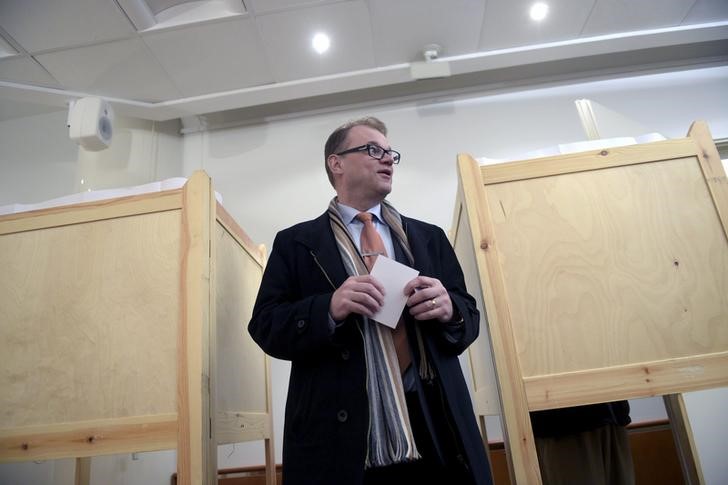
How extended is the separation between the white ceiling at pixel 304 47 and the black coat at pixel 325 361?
177cm

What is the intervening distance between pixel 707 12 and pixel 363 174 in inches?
107

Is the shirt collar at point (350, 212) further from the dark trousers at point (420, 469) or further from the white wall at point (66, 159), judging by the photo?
the white wall at point (66, 159)

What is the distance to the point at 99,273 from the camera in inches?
51.8

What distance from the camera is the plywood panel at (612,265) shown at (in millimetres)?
1234

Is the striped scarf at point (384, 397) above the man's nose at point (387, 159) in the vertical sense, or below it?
below

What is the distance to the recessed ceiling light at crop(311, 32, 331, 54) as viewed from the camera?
2633 mm

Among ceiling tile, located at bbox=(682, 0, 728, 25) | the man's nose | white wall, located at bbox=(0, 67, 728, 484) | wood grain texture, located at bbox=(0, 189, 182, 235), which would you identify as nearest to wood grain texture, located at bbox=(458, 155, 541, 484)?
the man's nose

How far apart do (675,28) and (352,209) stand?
2.68 metres

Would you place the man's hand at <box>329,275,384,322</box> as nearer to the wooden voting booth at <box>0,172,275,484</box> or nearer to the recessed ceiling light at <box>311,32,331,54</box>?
the wooden voting booth at <box>0,172,275,484</box>

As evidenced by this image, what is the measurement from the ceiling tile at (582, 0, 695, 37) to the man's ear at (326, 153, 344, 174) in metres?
2.06

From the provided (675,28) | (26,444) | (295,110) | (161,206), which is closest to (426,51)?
(295,110)

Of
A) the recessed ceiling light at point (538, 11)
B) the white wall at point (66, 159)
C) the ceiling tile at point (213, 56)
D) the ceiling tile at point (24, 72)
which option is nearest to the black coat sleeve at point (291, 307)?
the ceiling tile at point (213, 56)

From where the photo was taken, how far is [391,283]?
1061 mm

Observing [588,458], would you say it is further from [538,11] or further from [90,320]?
[538,11]
